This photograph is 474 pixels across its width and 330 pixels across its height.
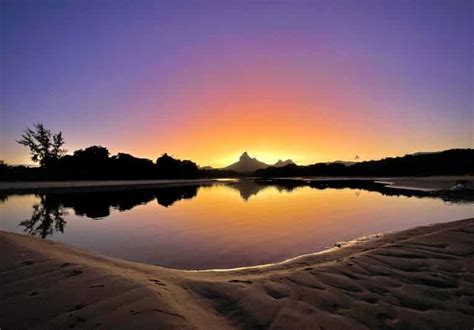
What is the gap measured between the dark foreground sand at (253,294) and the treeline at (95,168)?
217ft

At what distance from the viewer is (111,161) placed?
78188 mm

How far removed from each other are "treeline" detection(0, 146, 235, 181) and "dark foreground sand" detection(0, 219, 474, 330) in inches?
2599

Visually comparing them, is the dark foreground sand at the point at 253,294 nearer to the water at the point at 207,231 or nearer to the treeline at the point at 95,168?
the water at the point at 207,231

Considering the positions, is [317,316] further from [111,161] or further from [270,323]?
[111,161]

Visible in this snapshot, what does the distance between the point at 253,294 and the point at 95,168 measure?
258 ft

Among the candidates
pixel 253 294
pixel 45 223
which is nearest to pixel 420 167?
pixel 45 223

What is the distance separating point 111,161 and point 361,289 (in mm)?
82503

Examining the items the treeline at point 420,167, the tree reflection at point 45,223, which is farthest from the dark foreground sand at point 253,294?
the treeline at point 420,167

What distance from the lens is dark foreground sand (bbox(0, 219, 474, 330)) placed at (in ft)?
12.5

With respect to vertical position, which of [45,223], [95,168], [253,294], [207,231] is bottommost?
[207,231]

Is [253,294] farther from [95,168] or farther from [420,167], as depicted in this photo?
[420,167]

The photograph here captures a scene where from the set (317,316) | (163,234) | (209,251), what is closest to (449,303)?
(317,316)

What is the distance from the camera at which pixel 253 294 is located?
468cm

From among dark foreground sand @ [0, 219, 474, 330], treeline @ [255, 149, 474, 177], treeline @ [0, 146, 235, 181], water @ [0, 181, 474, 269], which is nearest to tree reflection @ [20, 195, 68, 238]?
water @ [0, 181, 474, 269]
